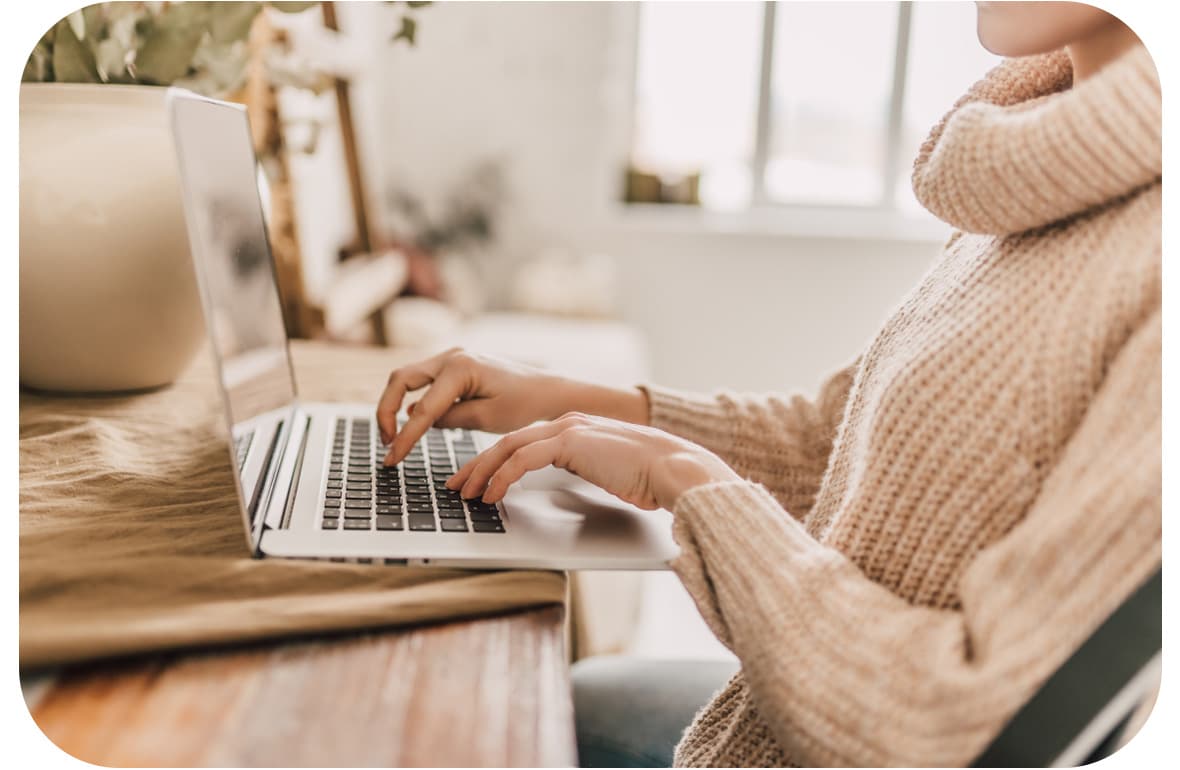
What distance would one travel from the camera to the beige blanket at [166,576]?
1.36 ft

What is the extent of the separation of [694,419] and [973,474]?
0.33m

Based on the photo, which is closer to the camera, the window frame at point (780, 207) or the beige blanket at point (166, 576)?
the beige blanket at point (166, 576)

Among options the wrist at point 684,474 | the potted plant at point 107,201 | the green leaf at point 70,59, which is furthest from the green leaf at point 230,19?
the wrist at point 684,474

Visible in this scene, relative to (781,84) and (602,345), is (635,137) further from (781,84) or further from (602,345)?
(602,345)

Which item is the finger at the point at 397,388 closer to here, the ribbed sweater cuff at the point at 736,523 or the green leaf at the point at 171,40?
the ribbed sweater cuff at the point at 736,523

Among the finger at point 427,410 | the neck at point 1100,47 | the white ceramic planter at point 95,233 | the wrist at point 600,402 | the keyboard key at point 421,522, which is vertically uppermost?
the neck at point 1100,47

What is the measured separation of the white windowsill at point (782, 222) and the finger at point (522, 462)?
262cm

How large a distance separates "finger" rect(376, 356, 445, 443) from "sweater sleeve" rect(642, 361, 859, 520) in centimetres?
20

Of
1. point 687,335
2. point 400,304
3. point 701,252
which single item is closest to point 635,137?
point 701,252

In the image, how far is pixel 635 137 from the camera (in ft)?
10.8

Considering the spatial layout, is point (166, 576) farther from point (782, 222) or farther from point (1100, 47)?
point (782, 222)

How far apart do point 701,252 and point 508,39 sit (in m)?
0.98

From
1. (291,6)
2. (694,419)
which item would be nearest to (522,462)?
(694,419)

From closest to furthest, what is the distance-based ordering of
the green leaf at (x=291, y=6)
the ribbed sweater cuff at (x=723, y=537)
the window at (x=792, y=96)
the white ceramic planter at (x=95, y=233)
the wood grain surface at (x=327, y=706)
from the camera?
the wood grain surface at (x=327, y=706), the ribbed sweater cuff at (x=723, y=537), the white ceramic planter at (x=95, y=233), the green leaf at (x=291, y=6), the window at (x=792, y=96)
